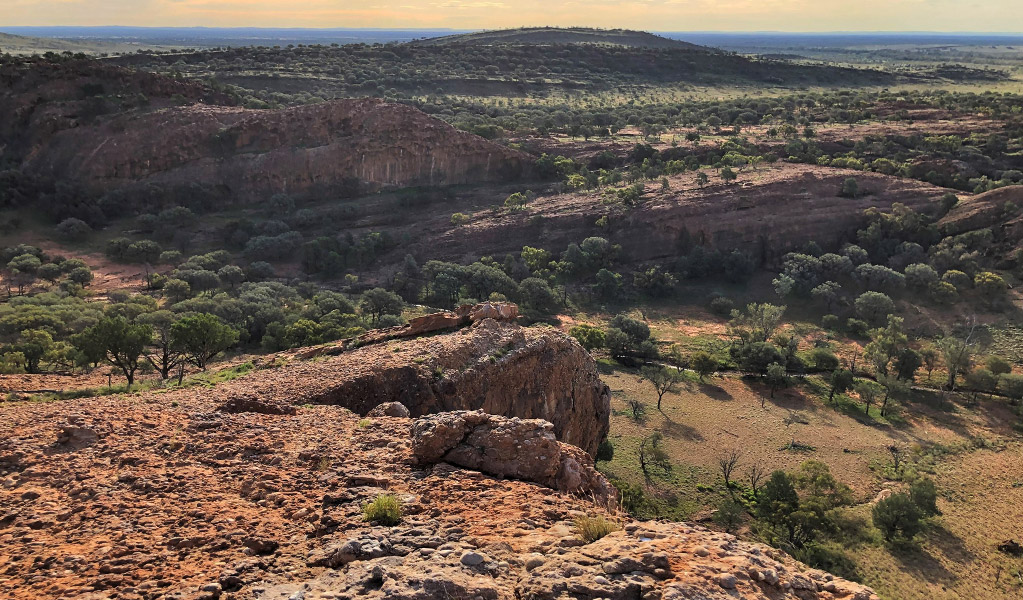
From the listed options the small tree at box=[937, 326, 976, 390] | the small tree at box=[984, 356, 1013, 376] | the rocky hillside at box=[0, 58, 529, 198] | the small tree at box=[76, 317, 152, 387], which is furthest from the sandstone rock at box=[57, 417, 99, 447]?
the rocky hillside at box=[0, 58, 529, 198]

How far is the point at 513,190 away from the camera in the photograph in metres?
60.9

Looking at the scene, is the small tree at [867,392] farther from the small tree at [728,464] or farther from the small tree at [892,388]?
the small tree at [728,464]

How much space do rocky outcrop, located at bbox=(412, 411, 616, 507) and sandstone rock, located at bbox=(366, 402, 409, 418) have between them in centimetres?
298

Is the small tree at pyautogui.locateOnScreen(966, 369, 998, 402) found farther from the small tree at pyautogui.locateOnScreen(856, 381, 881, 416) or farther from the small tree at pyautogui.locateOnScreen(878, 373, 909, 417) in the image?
the small tree at pyautogui.locateOnScreen(856, 381, 881, 416)

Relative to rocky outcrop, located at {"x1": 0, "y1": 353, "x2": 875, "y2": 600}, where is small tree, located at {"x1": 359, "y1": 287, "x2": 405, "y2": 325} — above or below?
below

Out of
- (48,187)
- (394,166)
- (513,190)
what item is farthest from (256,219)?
(513,190)

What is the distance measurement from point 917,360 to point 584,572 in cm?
3544

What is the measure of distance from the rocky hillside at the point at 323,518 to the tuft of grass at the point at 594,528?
125mm

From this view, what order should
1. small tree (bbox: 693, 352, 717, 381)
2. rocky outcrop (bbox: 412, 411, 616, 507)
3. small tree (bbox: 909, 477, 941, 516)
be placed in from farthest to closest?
small tree (bbox: 693, 352, 717, 381), small tree (bbox: 909, 477, 941, 516), rocky outcrop (bbox: 412, 411, 616, 507)

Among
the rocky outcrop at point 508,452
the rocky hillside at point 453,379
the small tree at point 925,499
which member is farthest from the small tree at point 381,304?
the rocky outcrop at point 508,452

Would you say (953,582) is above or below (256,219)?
below

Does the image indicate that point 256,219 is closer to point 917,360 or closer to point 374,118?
point 374,118

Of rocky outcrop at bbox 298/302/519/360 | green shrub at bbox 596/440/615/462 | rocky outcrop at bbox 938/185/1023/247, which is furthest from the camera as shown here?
rocky outcrop at bbox 938/185/1023/247

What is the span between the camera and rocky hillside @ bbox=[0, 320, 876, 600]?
6.90 m
